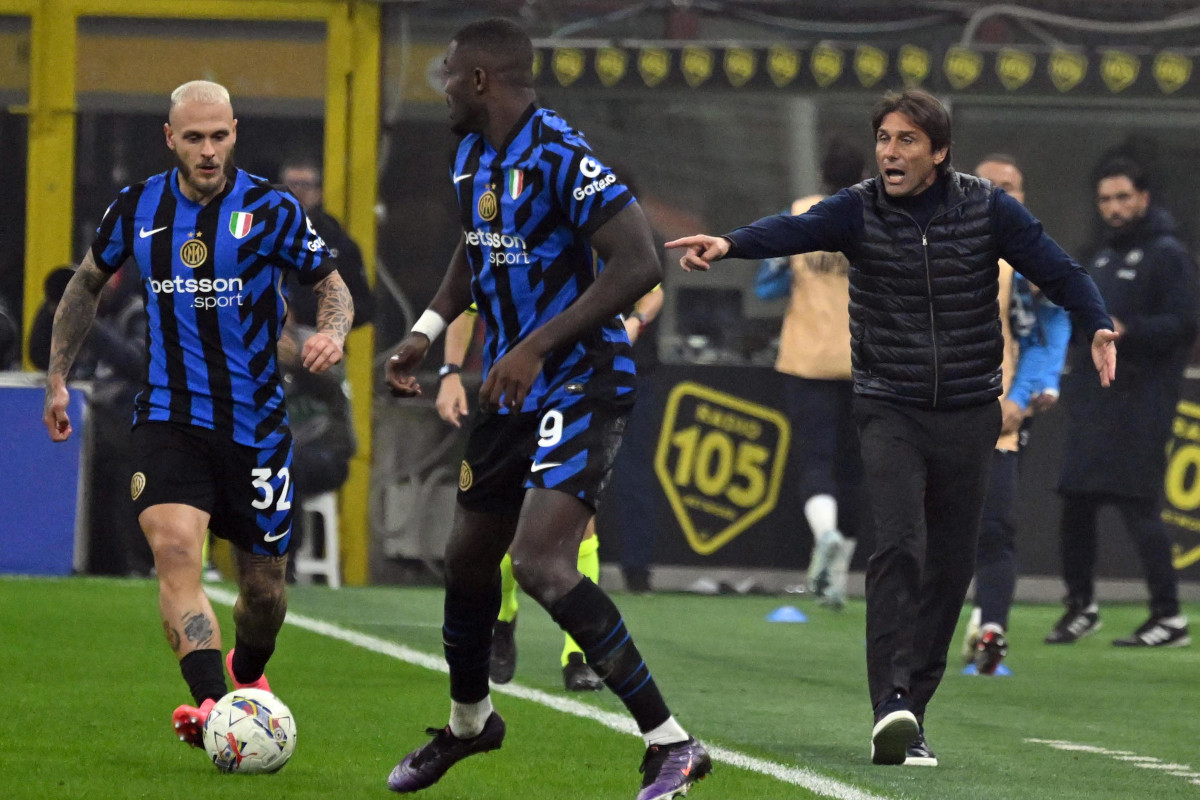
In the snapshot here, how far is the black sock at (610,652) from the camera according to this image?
5.19 m

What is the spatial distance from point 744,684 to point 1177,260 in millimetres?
3708

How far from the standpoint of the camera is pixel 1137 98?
44.1ft

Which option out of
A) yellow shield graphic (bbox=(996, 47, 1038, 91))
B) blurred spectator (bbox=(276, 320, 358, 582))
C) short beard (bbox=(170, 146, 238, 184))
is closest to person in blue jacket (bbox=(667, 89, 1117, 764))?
short beard (bbox=(170, 146, 238, 184))

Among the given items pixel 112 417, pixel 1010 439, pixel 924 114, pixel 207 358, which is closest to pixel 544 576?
pixel 207 358

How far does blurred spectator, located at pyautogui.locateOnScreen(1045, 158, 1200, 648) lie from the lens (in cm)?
1091

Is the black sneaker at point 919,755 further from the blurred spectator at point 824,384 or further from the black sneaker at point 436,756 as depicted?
the blurred spectator at point 824,384

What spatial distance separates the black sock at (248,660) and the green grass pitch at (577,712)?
0.84 feet

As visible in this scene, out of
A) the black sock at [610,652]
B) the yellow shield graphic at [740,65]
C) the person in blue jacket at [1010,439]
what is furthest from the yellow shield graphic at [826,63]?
the black sock at [610,652]

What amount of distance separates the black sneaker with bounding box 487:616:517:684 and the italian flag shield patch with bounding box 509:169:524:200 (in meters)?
3.05

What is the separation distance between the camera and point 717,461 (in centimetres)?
1321

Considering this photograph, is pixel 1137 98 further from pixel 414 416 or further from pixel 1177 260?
pixel 414 416

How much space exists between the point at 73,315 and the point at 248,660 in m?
1.11

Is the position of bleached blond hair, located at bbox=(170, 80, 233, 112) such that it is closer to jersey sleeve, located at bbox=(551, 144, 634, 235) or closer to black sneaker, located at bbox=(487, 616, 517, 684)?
jersey sleeve, located at bbox=(551, 144, 634, 235)

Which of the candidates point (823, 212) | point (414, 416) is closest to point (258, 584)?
point (823, 212)
